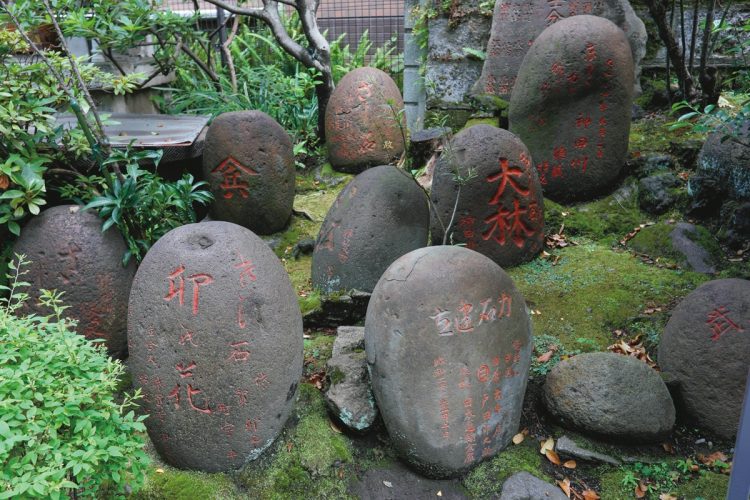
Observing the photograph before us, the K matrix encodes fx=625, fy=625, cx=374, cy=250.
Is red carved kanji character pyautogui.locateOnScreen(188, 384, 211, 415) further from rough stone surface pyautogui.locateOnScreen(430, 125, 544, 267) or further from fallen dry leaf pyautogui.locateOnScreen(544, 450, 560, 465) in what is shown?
rough stone surface pyautogui.locateOnScreen(430, 125, 544, 267)

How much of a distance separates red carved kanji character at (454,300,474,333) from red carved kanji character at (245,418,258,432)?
1137 mm

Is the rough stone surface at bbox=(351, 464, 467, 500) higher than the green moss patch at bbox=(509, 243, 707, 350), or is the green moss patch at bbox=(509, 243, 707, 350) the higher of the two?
the green moss patch at bbox=(509, 243, 707, 350)

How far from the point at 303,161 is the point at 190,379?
505cm

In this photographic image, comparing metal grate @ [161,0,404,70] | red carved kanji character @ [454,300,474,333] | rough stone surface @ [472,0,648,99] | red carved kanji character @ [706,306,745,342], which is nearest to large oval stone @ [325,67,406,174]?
rough stone surface @ [472,0,648,99]

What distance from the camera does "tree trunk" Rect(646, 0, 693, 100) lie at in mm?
5891

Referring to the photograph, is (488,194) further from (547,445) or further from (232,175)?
(232,175)

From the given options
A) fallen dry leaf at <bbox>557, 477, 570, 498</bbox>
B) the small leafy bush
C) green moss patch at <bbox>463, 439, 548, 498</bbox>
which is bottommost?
fallen dry leaf at <bbox>557, 477, 570, 498</bbox>

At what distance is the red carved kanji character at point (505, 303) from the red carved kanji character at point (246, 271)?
1269mm

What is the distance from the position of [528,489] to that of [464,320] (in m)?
0.93

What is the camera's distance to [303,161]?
7812 mm

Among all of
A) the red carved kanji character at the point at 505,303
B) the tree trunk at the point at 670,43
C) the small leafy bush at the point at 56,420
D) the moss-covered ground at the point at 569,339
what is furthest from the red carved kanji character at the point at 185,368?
the tree trunk at the point at 670,43

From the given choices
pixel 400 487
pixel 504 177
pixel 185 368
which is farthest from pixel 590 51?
pixel 185 368

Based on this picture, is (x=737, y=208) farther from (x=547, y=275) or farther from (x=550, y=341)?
(x=550, y=341)

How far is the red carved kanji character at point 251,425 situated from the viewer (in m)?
3.16
